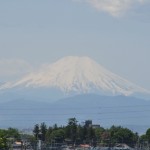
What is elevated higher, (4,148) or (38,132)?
(38,132)

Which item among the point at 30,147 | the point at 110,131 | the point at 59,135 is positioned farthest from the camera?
the point at 110,131

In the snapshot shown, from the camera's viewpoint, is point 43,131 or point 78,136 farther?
point 43,131

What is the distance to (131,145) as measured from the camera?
141 m

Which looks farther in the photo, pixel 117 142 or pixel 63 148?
pixel 117 142

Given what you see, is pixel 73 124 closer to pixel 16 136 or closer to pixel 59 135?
pixel 59 135

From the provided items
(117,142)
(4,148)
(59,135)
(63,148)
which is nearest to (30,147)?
(63,148)

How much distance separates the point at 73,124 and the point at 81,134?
11.1ft

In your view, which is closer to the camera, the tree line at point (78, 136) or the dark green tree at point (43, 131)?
the tree line at point (78, 136)

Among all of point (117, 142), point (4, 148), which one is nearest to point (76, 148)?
point (117, 142)

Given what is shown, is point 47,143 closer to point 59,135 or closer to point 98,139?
point 59,135

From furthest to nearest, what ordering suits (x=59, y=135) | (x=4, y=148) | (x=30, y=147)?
(x=59, y=135), (x=30, y=147), (x=4, y=148)

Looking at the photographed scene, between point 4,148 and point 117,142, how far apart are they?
57509 mm

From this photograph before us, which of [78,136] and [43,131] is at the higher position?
[43,131]

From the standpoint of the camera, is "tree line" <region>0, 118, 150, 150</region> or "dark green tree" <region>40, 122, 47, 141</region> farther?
"dark green tree" <region>40, 122, 47, 141</region>
